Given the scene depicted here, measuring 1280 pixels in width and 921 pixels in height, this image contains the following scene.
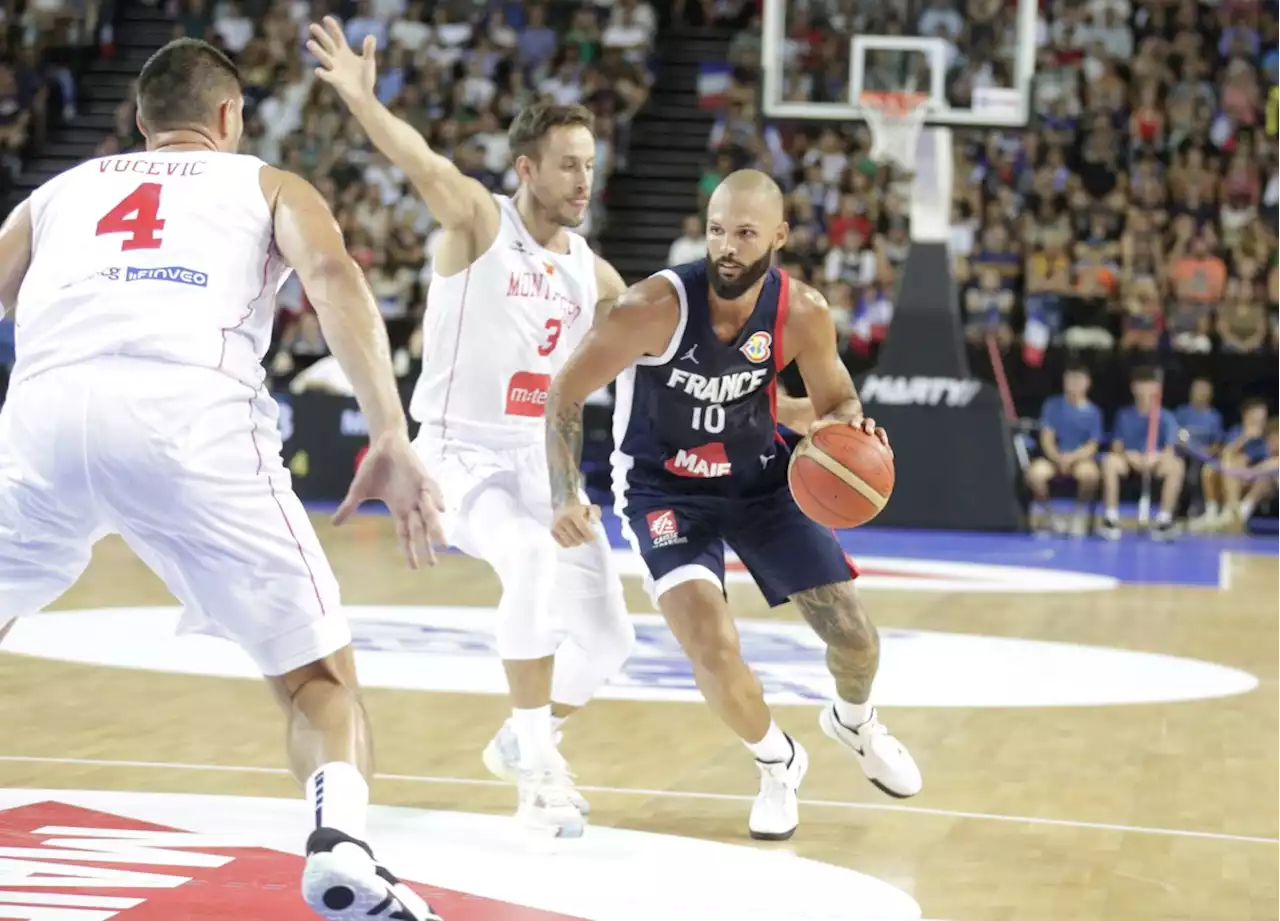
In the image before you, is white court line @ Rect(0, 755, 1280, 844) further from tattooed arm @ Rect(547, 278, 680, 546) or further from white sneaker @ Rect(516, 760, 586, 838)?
tattooed arm @ Rect(547, 278, 680, 546)

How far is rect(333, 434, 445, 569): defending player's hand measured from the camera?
3.69 meters

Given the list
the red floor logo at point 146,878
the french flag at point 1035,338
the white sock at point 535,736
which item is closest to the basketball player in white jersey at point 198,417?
the red floor logo at point 146,878

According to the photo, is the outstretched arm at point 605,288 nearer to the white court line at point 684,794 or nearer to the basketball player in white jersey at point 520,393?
the basketball player in white jersey at point 520,393

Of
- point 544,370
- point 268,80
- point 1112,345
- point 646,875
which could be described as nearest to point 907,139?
point 1112,345

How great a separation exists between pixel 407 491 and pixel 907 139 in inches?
493

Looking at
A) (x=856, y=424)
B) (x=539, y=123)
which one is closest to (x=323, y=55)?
(x=539, y=123)

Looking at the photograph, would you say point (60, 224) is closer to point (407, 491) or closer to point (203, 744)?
point (407, 491)

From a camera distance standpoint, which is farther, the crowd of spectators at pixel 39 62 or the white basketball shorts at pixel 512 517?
the crowd of spectators at pixel 39 62

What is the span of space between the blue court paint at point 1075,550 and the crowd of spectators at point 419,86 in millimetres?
4860

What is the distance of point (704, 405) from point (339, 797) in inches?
87.7

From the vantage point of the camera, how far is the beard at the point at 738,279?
5.47 meters

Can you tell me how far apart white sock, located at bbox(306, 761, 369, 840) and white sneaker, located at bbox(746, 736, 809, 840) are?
1.73 metres

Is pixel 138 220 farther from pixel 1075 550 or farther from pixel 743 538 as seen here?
pixel 1075 550

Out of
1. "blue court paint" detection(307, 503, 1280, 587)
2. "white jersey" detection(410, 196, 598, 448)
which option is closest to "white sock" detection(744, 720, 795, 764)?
"white jersey" detection(410, 196, 598, 448)
